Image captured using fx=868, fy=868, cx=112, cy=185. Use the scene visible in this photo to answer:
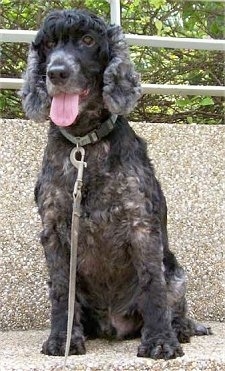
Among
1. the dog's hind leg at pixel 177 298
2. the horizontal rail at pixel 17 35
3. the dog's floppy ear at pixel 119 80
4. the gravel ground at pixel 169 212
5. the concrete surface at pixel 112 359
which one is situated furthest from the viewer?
the horizontal rail at pixel 17 35

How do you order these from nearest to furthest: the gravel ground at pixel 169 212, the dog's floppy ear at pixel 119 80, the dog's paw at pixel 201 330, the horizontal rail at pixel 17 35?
the dog's floppy ear at pixel 119 80 < the dog's paw at pixel 201 330 < the gravel ground at pixel 169 212 < the horizontal rail at pixel 17 35

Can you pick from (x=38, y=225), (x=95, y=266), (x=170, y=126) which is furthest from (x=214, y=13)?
(x=95, y=266)

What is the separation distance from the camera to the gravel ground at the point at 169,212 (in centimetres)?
379

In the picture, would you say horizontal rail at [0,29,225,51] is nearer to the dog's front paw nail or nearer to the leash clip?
the leash clip

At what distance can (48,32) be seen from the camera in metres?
3.09

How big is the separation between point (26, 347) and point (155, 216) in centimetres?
69

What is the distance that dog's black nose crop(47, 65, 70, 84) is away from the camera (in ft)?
9.66

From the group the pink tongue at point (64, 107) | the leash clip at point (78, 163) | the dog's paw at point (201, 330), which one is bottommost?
the dog's paw at point (201, 330)

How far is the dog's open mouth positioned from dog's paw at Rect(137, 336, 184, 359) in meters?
0.81

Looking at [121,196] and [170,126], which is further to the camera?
[170,126]

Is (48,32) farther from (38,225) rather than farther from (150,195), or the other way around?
(38,225)

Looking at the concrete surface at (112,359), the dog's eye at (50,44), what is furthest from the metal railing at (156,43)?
the concrete surface at (112,359)

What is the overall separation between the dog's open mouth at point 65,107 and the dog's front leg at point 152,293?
18.5 inches

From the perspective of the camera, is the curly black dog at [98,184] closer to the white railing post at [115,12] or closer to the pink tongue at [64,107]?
the pink tongue at [64,107]
